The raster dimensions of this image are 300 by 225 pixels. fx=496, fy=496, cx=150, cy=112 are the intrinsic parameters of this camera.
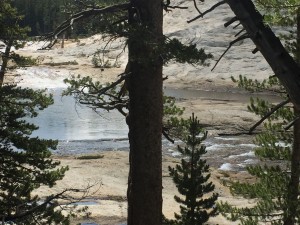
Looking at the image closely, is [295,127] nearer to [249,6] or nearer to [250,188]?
[250,188]

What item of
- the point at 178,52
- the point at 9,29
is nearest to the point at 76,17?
the point at 178,52

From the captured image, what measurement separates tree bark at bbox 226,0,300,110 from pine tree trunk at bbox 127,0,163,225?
4.59 m

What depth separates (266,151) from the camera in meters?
10.0

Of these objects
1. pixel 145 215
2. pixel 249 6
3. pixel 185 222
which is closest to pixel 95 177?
pixel 185 222

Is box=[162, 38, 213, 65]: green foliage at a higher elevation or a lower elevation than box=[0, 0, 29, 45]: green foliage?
lower

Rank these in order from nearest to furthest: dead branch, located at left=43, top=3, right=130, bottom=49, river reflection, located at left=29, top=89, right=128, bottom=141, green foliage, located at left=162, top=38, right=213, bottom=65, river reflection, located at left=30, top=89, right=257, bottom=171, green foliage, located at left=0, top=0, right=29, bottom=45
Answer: green foliage, located at left=162, top=38, right=213, bottom=65 → dead branch, located at left=43, top=3, right=130, bottom=49 → green foliage, located at left=0, top=0, right=29, bottom=45 → river reflection, located at left=30, top=89, right=257, bottom=171 → river reflection, located at left=29, top=89, right=128, bottom=141

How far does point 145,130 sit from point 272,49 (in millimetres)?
4767

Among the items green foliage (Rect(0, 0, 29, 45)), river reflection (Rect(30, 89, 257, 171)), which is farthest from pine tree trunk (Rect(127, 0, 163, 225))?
river reflection (Rect(30, 89, 257, 171))

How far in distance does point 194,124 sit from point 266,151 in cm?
157

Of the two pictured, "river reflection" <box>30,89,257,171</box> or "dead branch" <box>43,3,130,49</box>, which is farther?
"river reflection" <box>30,89,257,171</box>

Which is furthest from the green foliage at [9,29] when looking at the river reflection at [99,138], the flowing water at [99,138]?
the flowing water at [99,138]

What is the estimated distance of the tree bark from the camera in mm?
1881

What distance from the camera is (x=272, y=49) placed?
1904 millimetres

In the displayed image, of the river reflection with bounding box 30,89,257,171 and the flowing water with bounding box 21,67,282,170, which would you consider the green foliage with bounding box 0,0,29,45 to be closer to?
the river reflection with bounding box 30,89,257,171
